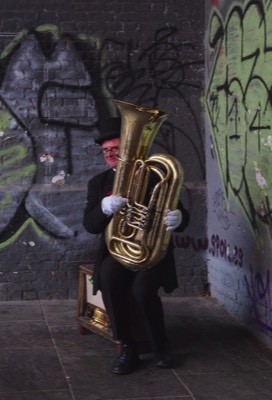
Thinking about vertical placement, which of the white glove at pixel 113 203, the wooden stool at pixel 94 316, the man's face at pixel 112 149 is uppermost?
the man's face at pixel 112 149

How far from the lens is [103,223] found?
17.2ft

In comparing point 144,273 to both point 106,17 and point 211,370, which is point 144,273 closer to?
point 211,370

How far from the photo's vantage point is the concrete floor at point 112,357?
4.80m

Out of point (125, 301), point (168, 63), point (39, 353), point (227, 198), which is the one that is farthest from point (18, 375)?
point (168, 63)

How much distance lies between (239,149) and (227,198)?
1.82 ft

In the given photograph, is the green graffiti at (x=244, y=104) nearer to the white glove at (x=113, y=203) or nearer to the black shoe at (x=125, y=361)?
the white glove at (x=113, y=203)

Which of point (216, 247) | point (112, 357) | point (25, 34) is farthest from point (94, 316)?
point (25, 34)

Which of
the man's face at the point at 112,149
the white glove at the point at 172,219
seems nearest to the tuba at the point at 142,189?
the white glove at the point at 172,219

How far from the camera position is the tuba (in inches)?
195

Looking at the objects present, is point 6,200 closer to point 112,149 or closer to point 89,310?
point 89,310

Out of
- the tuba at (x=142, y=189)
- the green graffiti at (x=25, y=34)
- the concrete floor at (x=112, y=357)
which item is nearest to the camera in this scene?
the concrete floor at (x=112, y=357)

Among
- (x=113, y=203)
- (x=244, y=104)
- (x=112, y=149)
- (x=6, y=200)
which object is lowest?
(x=6, y=200)

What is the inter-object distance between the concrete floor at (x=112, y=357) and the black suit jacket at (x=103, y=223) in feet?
1.82

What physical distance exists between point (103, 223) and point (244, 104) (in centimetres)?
163
